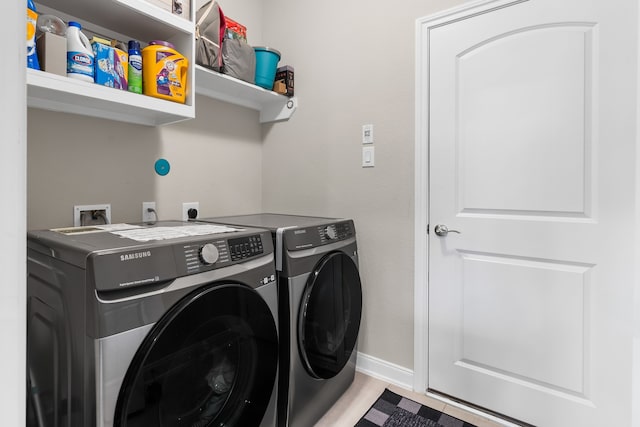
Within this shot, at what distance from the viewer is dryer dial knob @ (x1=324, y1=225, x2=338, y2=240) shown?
58.7 inches

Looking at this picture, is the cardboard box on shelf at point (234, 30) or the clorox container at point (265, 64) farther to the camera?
the clorox container at point (265, 64)

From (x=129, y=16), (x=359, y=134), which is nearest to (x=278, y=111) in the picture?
(x=359, y=134)

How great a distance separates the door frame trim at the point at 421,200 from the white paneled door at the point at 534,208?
27mm

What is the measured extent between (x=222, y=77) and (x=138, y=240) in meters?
1.12

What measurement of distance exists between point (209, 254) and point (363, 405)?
1.19m

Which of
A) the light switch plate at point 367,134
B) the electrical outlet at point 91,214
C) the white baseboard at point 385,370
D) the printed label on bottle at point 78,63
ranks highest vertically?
the printed label on bottle at point 78,63

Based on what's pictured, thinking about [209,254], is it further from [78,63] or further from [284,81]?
[284,81]

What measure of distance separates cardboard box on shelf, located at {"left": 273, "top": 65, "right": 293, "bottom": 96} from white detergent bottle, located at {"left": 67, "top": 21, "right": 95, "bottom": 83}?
3.55 ft

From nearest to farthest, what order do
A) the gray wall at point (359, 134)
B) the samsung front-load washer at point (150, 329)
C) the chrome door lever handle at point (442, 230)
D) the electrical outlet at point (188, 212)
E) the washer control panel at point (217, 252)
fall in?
1. the samsung front-load washer at point (150, 329)
2. the washer control panel at point (217, 252)
3. the chrome door lever handle at point (442, 230)
4. the gray wall at point (359, 134)
5. the electrical outlet at point (188, 212)

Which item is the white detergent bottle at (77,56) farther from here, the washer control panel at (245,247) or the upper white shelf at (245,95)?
the washer control panel at (245,247)

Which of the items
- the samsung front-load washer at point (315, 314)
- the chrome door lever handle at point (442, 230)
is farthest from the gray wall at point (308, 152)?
the samsung front-load washer at point (315, 314)

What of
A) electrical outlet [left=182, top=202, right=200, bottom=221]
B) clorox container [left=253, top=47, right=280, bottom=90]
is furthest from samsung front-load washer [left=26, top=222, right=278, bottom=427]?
clorox container [left=253, top=47, right=280, bottom=90]

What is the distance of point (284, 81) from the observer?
2039 mm

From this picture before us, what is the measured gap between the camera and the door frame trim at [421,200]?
1.62 metres
